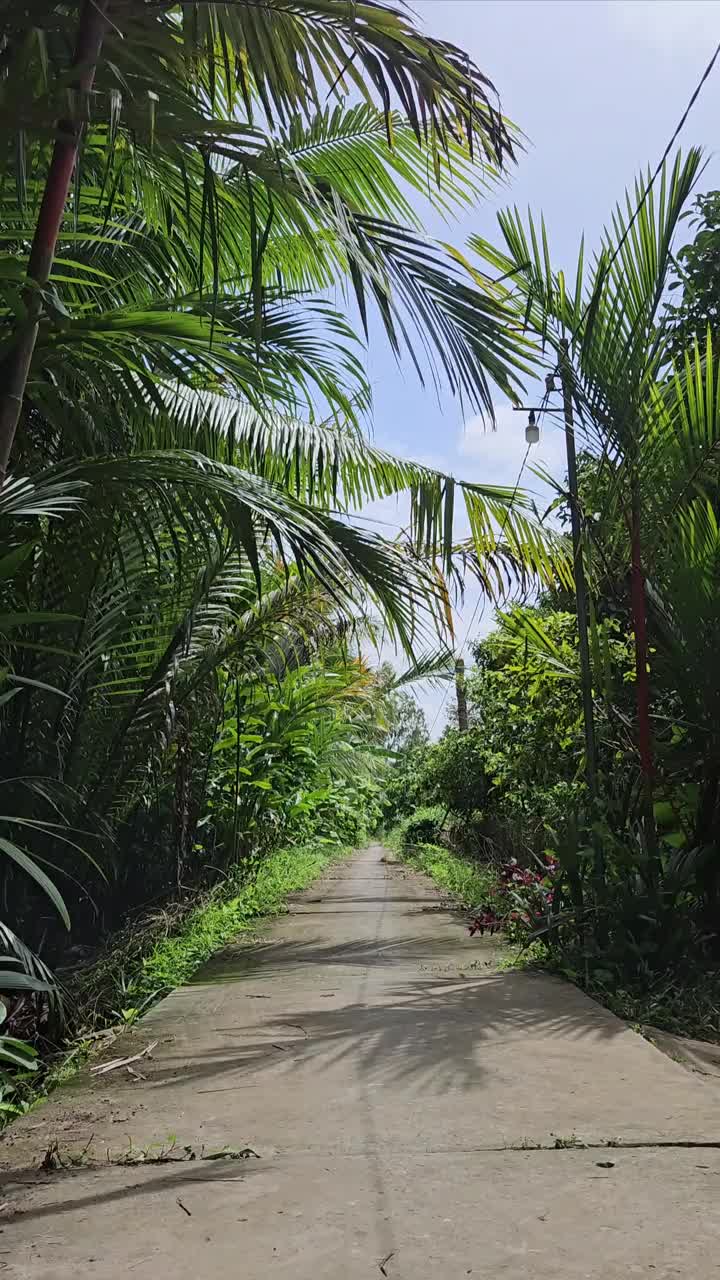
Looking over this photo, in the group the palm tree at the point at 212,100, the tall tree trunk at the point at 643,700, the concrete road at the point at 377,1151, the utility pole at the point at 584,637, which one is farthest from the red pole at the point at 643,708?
the palm tree at the point at 212,100

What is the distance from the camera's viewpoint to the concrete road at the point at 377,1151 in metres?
1.70

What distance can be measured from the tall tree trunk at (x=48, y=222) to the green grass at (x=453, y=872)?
5942mm

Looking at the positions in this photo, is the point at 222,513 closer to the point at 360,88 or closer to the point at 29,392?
the point at 29,392

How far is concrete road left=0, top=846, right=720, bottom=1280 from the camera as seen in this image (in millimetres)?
1697

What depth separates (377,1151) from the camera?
220 cm

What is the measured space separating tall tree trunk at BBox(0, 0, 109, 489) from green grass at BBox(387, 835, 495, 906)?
594 cm

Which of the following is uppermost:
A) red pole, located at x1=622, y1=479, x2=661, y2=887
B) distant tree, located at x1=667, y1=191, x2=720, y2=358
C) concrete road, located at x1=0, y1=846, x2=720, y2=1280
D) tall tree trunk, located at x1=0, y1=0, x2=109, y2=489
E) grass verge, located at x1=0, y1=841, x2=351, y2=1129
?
distant tree, located at x1=667, y1=191, x2=720, y2=358

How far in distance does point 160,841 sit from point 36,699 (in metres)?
2.47

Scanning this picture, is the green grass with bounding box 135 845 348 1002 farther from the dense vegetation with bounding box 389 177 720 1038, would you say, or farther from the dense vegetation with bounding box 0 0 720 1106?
the dense vegetation with bounding box 389 177 720 1038

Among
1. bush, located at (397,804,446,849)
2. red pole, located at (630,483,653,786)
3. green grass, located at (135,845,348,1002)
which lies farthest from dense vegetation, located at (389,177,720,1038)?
bush, located at (397,804,446,849)

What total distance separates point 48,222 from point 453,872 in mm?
9074

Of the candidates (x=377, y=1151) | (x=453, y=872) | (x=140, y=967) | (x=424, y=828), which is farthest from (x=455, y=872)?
(x=377, y=1151)

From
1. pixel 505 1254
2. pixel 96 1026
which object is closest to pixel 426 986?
pixel 96 1026

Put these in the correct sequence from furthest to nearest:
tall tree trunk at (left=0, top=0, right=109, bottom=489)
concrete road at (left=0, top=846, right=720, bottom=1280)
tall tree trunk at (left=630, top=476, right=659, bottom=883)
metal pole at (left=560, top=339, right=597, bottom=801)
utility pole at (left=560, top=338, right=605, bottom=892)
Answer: metal pole at (left=560, top=339, right=597, bottom=801) < utility pole at (left=560, top=338, right=605, bottom=892) < tall tree trunk at (left=630, top=476, right=659, bottom=883) < tall tree trunk at (left=0, top=0, right=109, bottom=489) < concrete road at (left=0, top=846, right=720, bottom=1280)
